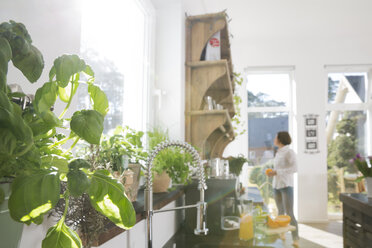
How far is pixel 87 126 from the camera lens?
1.26 feet

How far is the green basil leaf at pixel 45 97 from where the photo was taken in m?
0.40

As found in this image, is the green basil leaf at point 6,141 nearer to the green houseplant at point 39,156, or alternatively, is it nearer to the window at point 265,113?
the green houseplant at point 39,156

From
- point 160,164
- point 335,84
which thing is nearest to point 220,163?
point 160,164

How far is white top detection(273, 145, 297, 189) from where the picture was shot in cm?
438

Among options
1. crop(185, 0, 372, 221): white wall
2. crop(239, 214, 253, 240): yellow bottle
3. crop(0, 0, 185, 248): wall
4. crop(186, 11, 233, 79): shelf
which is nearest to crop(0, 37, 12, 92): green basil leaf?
crop(0, 0, 185, 248): wall

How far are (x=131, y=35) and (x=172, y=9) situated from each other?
447 mm

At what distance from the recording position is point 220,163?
2.64 metres

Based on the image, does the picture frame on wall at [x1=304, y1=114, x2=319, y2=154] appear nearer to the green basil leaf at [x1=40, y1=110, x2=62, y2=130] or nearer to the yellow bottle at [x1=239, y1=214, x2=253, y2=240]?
the yellow bottle at [x1=239, y1=214, x2=253, y2=240]

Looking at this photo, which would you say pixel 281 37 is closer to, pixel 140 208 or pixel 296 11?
pixel 296 11

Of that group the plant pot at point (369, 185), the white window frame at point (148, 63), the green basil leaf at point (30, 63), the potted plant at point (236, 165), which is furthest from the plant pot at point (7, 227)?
the plant pot at point (369, 185)

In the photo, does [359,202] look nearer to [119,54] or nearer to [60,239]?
[119,54]

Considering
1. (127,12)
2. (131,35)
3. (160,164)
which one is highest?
(127,12)

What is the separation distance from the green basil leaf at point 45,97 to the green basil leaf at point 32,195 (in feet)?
0.28

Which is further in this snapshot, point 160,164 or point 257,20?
point 257,20
